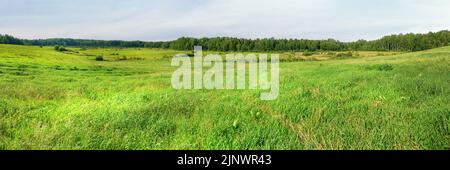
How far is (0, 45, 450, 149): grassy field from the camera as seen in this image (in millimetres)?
5750

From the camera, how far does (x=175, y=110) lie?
7.36 metres

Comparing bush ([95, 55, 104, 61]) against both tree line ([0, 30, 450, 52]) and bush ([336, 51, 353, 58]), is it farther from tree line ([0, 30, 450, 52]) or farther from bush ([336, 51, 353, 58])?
bush ([336, 51, 353, 58])

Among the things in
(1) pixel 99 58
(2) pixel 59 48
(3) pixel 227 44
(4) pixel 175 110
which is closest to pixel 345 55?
(3) pixel 227 44

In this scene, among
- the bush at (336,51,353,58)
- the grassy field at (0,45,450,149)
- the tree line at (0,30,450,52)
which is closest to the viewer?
the grassy field at (0,45,450,149)

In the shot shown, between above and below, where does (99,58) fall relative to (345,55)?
below

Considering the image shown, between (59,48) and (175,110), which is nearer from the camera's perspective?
(175,110)

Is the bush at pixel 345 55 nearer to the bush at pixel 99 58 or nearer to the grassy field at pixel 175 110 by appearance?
the grassy field at pixel 175 110

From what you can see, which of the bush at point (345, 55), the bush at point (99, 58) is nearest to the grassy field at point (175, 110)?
the bush at point (99, 58)

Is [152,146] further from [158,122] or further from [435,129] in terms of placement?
[435,129]

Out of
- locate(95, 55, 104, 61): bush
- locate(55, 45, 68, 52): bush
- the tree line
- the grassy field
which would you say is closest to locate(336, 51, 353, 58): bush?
the tree line

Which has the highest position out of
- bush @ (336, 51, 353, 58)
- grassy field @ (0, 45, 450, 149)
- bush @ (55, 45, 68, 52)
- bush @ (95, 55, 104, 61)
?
bush @ (55, 45, 68, 52)

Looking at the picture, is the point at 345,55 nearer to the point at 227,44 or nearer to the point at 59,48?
the point at 227,44

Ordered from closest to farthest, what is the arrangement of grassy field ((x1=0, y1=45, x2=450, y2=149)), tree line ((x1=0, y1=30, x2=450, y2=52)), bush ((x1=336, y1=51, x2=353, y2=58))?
grassy field ((x1=0, y1=45, x2=450, y2=149)) → tree line ((x1=0, y1=30, x2=450, y2=52)) → bush ((x1=336, y1=51, x2=353, y2=58))
